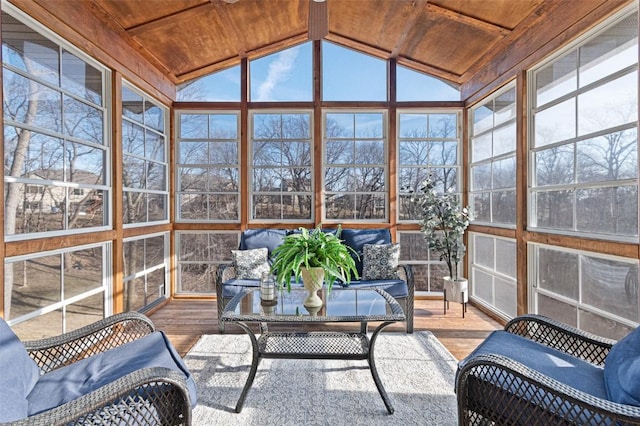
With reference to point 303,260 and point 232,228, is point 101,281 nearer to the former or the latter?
point 232,228

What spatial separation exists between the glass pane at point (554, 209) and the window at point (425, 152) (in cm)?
144

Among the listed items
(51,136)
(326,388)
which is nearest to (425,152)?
(326,388)

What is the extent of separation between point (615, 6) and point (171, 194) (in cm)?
475

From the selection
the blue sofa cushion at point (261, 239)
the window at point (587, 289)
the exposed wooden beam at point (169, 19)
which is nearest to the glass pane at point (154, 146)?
the exposed wooden beam at point (169, 19)

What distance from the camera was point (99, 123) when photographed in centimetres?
311

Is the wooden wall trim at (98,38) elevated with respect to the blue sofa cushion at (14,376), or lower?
elevated

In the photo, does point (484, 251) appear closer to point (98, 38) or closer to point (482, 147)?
point (482, 147)

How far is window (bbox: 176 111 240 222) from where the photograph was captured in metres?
4.53

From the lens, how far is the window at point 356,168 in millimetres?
4516

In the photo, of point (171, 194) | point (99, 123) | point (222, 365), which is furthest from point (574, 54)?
point (171, 194)

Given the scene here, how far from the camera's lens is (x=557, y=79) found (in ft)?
9.43

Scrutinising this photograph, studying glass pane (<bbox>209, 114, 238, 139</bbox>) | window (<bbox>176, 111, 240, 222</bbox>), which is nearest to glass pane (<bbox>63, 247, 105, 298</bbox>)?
window (<bbox>176, 111, 240, 222</bbox>)

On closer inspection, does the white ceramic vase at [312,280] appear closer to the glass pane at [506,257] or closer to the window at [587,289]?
the window at [587,289]

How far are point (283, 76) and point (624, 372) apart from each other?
174 inches
